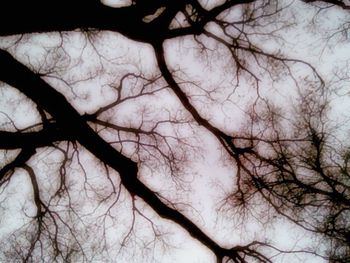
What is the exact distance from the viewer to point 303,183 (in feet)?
24.3

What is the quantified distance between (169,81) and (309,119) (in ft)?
9.25

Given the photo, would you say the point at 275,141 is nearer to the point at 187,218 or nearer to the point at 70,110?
the point at 187,218

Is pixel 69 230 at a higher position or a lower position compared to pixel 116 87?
lower

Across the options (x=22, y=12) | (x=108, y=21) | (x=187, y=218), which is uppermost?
(x=108, y=21)

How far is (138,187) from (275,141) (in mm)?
2872

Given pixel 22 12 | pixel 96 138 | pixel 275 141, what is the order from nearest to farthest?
pixel 22 12 < pixel 96 138 < pixel 275 141

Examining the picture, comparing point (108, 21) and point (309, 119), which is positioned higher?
point (309, 119)

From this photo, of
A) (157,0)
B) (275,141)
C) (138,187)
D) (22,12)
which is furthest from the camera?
(275,141)

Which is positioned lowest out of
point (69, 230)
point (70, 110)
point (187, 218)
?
point (69, 230)

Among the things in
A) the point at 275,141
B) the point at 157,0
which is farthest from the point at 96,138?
the point at 275,141

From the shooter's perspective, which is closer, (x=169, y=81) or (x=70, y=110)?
(x=70, y=110)

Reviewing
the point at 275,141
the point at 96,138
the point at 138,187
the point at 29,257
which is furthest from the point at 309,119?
the point at 29,257

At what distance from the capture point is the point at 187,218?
291 inches

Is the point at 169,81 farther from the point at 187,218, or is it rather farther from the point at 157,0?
the point at 187,218
